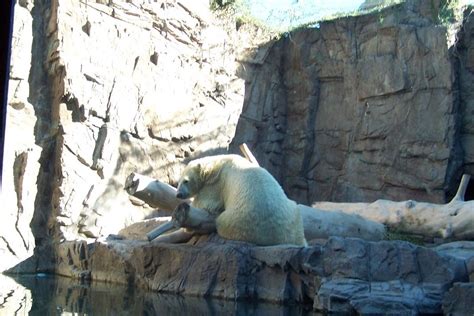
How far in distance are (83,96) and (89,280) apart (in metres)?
3.24

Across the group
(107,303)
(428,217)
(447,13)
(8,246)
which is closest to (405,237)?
(428,217)

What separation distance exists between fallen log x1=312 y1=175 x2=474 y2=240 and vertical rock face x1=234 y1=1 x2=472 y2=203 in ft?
6.73

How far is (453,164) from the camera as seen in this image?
1218cm

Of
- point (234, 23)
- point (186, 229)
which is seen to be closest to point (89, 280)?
point (186, 229)

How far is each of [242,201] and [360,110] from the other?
7251mm

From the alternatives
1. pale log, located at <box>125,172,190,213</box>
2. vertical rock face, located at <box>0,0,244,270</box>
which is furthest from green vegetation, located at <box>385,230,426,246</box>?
vertical rock face, located at <box>0,0,244,270</box>

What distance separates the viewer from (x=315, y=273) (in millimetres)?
5617

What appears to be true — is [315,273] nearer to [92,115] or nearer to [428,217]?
[428,217]

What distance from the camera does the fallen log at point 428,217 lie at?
9352 millimetres

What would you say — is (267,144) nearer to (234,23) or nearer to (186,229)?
(234,23)

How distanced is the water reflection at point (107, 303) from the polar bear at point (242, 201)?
3.38 feet

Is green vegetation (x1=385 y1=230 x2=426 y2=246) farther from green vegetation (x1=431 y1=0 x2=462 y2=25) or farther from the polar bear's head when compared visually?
green vegetation (x1=431 y1=0 x2=462 y2=25)

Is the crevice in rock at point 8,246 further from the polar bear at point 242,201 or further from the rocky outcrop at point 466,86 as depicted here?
the rocky outcrop at point 466,86

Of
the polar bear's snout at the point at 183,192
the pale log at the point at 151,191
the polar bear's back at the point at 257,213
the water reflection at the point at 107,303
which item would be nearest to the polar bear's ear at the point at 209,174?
the polar bear's snout at the point at 183,192
